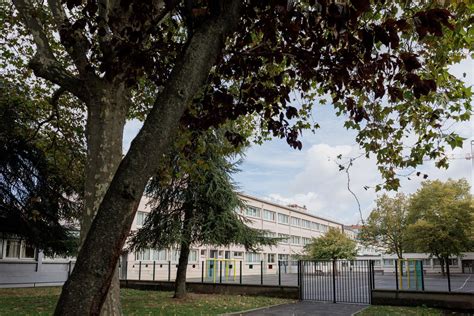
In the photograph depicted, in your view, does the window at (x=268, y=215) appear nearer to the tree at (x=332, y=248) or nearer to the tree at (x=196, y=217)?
the tree at (x=332, y=248)

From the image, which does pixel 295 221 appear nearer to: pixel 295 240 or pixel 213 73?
pixel 295 240

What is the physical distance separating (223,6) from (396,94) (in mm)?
2695

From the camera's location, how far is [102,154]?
18.6ft

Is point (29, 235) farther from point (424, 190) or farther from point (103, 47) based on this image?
point (424, 190)

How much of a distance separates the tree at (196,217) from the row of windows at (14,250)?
1048 cm

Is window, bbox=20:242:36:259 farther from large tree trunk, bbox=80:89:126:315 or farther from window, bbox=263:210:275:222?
window, bbox=263:210:275:222

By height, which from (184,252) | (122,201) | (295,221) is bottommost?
(184,252)

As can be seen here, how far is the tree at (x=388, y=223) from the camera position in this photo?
200ft

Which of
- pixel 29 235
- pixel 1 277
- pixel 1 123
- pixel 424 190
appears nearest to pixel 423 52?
pixel 1 123

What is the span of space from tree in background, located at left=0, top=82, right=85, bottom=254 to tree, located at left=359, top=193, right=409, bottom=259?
47208 millimetres

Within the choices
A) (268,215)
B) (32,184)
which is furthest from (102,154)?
(268,215)

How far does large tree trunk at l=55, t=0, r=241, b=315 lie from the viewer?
2703 millimetres

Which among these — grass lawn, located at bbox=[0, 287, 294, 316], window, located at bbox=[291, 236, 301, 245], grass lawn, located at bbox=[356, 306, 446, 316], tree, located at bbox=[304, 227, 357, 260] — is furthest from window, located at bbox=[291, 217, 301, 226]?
grass lawn, located at bbox=[356, 306, 446, 316]

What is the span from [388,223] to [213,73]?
196 feet
